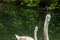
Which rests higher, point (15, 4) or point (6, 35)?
point (15, 4)

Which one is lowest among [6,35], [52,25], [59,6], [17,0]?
[6,35]

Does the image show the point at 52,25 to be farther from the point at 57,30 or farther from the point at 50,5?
the point at 50,5

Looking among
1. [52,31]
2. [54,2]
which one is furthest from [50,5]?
[52,31]

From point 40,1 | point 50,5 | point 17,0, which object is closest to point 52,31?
point 50,5

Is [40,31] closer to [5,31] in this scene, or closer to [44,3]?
[5,31]

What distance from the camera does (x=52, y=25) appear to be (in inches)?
567

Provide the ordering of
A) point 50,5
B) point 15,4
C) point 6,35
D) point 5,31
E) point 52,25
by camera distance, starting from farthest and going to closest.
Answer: point 15,4 → point 50,5 → point 52,25 → point 5,31 → point 6,35

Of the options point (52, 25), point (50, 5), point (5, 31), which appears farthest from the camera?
point (50, 5)

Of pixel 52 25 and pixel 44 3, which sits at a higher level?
pixel 44 3

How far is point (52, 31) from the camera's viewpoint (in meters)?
12.8

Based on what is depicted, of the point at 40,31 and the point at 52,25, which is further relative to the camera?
the point at 52,25

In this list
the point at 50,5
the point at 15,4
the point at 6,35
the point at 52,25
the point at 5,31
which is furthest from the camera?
the point at 15,4

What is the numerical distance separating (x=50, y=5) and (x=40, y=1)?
5.76 ft

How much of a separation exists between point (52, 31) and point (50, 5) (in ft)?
35.4
